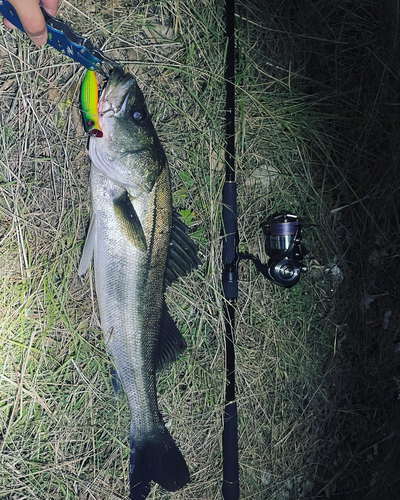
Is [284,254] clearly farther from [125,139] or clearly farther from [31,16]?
[31,16]

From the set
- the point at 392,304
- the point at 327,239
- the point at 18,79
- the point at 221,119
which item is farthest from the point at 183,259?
the point at 392,304

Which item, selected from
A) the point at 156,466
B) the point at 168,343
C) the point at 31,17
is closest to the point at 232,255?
the point at 168,343

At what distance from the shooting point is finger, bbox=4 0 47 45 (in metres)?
1.42

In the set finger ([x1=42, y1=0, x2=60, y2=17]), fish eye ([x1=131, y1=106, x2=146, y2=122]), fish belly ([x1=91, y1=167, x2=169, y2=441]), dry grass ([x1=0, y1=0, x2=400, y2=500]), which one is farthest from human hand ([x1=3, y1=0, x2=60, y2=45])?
fish belly ([x1=91, y1=167, x2=169, y2=441])

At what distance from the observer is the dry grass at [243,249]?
1848mm

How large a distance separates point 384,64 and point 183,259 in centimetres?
167

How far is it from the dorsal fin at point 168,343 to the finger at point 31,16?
1.26 meters

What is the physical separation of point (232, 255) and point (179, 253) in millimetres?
319

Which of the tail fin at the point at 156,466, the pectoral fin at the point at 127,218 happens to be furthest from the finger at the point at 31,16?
the tail fin at the point at 156,466

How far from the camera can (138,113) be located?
156 centimetres

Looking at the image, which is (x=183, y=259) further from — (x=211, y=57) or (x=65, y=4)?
(x=65, y=4)

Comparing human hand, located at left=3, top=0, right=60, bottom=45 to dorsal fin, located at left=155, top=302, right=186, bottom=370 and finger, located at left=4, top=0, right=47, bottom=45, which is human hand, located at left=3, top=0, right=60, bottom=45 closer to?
finger, located at left=4, top=0, right=47, bottom=45

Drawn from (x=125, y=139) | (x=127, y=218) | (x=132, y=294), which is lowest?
(x=132, y=294)

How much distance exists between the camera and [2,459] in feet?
6.05
